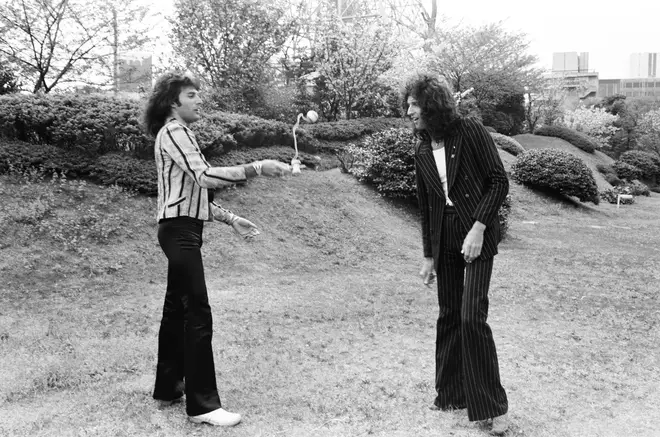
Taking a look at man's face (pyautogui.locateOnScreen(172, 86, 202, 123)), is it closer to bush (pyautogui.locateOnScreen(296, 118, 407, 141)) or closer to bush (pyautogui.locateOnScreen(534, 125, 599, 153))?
bush (pyautogui.locateOnScreen(296, 118, 407, 141))

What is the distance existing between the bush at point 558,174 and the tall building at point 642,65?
196048mm

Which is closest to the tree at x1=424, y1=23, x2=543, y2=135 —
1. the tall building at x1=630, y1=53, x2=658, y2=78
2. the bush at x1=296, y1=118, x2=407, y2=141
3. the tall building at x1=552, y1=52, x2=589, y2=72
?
the bush at x1=296, y1=118, x2=407, y2=141

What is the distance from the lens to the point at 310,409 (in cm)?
354

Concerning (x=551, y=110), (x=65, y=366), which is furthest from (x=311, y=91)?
(x=551, y=110)

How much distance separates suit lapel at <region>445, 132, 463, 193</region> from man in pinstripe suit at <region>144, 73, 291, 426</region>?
0.88 m

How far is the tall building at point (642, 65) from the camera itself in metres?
189

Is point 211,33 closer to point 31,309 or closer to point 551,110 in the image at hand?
point 31,309

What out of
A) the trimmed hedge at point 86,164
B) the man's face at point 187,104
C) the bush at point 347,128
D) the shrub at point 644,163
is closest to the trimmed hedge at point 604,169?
the shrub at point 644,163

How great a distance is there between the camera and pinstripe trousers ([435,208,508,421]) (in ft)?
10.3

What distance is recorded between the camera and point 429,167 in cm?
340

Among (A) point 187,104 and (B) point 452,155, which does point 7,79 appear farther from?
(B) point 452,155

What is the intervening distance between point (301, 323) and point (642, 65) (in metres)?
214

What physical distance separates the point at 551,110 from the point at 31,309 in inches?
1384

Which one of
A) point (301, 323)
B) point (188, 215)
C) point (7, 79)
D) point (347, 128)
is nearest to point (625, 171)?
point (347, 128)
